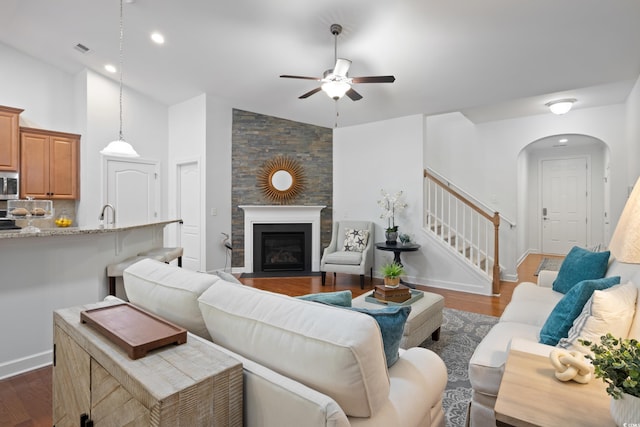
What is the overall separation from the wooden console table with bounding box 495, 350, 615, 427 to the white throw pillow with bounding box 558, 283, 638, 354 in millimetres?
371

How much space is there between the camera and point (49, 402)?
203cm

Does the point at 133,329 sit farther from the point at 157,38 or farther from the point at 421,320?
the point at 157,38

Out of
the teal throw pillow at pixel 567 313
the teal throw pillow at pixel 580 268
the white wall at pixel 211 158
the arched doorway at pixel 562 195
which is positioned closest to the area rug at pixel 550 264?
the arched doorway at pixel 562 195

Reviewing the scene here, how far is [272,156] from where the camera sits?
19.1 ft

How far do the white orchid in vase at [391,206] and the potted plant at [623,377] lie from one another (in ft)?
13.9

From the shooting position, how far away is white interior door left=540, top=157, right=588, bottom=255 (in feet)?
23.5

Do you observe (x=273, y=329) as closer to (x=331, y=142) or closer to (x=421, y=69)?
(x=421, y=69)

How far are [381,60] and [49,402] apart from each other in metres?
4.28

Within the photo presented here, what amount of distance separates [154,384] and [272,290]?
3863 mm

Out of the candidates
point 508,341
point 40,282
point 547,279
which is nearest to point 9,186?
point 40,282

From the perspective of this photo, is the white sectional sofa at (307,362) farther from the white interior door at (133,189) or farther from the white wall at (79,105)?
→ the white wall at (79,105)

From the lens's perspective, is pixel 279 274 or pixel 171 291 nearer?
pixel 171 291

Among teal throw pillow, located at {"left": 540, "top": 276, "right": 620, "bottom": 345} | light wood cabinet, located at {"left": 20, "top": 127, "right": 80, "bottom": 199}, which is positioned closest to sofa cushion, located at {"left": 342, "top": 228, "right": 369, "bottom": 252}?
teal throw pillow, located at {"left": 540, "top": 276, "right": 620, "bottom": 345}

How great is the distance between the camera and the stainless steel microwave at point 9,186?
4.61 metres
